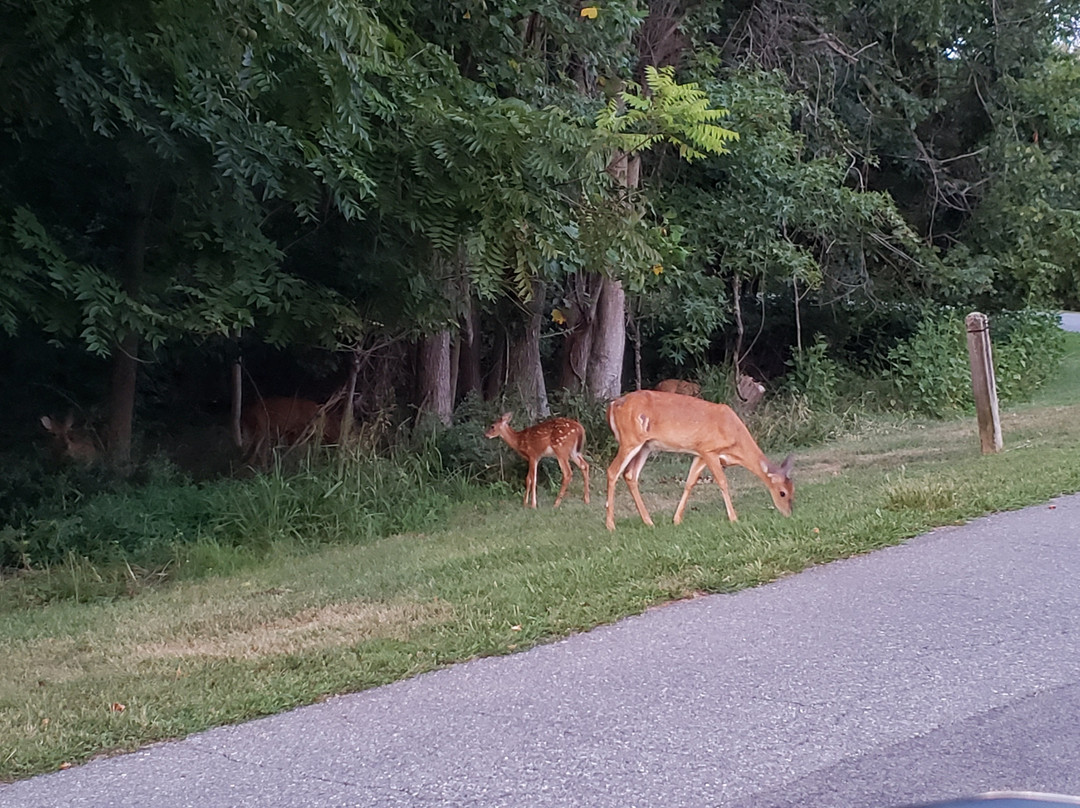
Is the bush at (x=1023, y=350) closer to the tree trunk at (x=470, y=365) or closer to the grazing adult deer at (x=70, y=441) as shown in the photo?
the tree trunk at (x=470, y=365)

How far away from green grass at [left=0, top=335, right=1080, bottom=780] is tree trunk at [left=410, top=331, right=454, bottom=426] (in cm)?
360

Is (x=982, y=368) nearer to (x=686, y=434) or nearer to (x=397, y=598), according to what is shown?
(x=686, y=434)

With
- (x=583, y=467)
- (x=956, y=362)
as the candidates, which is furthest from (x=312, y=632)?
(x=956, y=362)

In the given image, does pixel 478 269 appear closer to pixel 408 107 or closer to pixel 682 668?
pixel 408 107

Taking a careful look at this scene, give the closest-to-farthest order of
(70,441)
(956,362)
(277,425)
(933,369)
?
(70,441), (277,425), (933,369), (956,362)

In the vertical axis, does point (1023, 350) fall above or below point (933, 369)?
above

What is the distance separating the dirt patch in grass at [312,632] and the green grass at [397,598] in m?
0.02

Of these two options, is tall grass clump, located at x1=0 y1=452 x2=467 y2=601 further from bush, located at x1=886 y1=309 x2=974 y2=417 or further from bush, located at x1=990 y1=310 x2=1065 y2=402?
bush, located at x1=990 y1=310 x2=1065 y2=402

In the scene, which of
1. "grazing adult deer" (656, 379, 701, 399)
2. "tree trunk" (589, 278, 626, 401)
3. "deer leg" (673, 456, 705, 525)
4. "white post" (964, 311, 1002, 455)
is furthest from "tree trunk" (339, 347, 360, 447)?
"white post" (964, 311, 1002, 455)

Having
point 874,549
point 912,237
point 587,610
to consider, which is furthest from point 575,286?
point 587,610

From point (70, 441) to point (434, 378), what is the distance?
5149mm

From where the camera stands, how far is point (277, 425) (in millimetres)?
18203

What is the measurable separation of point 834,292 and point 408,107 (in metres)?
14.3

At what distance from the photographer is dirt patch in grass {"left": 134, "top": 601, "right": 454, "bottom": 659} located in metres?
7.01
